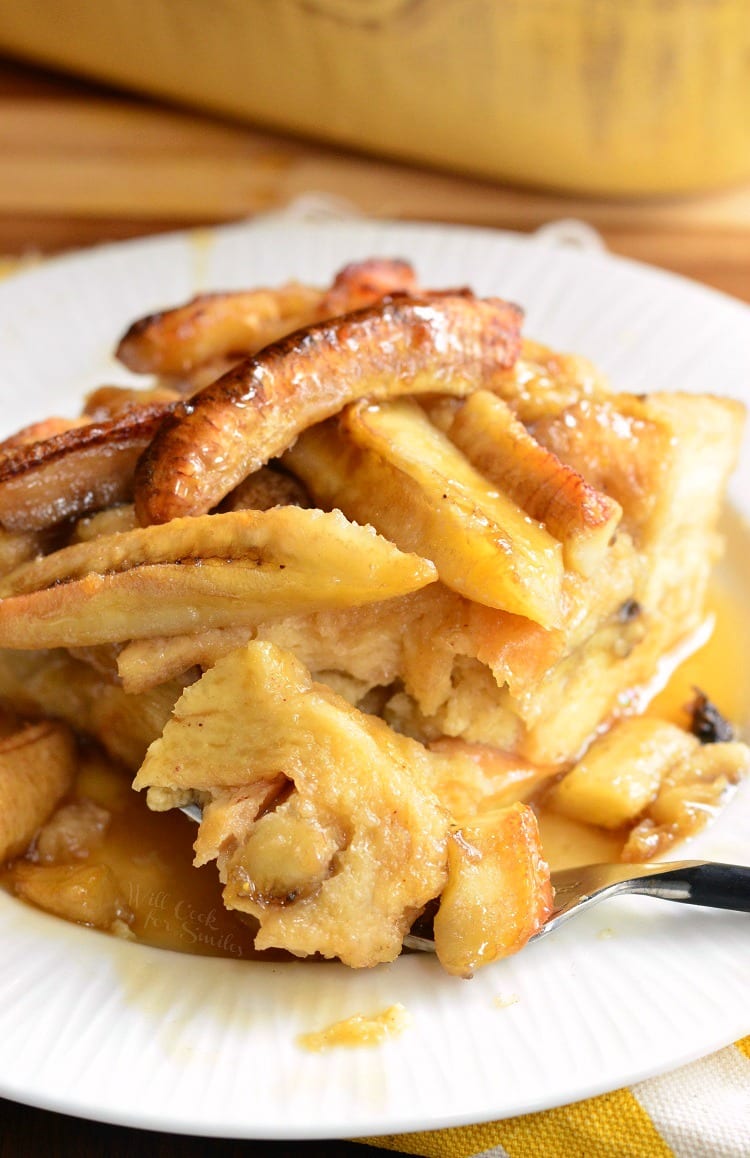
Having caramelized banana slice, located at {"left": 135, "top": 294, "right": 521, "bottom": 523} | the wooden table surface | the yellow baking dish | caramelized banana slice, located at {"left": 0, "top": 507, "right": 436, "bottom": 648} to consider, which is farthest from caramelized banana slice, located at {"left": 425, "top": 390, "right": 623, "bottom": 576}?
the wooden table surface

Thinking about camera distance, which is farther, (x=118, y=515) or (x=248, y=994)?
(x=118, y=515)

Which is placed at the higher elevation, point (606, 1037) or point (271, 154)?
point (271, 154)

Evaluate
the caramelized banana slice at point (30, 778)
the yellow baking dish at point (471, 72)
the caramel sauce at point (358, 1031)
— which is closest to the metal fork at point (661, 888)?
the caramel sauce at point (358, 1031)

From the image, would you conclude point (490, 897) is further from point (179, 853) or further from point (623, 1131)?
point (179, 853)

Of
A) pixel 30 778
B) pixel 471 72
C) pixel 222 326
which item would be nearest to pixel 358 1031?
pixel 30 778

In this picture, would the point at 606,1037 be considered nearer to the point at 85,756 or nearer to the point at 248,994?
the point at 248,994

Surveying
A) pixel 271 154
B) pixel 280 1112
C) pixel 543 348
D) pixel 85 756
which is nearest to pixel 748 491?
pixel 543 348
